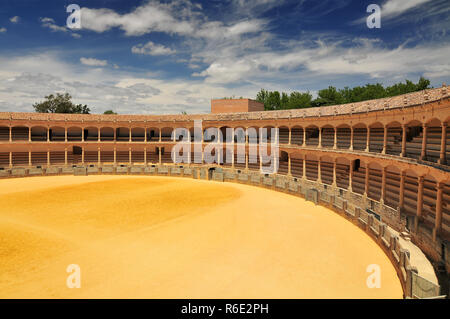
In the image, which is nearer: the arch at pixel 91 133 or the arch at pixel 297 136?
the arch at pixel 297 136

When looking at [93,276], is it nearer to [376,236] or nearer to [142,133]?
[376,236]

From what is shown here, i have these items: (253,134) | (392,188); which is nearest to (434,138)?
(392,188)

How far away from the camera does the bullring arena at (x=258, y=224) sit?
10656 millimetres

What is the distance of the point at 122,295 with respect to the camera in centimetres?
972

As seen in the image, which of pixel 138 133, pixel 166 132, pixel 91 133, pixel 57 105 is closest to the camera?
pixel 91 133

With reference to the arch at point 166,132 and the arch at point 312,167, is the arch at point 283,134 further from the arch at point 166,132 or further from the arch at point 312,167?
the arch at point 166,132

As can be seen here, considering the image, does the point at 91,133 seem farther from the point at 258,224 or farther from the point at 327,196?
the point at 327,196

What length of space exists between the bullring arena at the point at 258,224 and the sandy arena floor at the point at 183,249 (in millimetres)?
72

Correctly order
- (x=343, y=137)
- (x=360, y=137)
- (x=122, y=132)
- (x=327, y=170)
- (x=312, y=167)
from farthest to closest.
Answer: (x=122, y=132) < (x=312, y=167) < (x=327, y=170) < (x=343, y=137) < (x=360, y=137)

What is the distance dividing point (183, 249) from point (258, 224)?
5.79 m

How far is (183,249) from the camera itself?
13.7 meters

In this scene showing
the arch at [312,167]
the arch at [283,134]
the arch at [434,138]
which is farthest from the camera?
the arch at [283,134]

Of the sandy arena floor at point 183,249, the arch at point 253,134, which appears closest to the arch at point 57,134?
the sandy arena floor at point 183,249

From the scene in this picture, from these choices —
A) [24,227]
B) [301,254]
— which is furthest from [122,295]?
[24,227]
